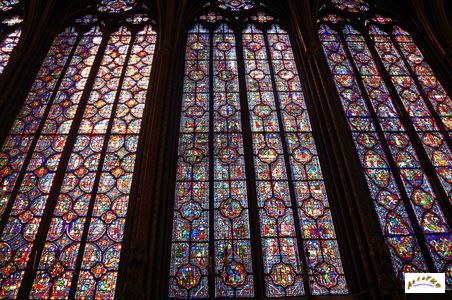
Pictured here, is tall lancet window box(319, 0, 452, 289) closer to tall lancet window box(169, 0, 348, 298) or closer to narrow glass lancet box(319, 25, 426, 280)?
narrow glass lancet box(319, 25, 426, 280)

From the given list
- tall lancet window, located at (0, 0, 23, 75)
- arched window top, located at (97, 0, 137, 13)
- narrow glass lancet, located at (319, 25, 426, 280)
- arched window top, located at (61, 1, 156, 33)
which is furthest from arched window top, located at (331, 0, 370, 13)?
tall lancet window, located at (0, 0, 23, 75)

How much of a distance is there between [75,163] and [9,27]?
543cm

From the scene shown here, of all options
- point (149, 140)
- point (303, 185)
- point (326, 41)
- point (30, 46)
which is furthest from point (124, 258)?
point (326, 41)

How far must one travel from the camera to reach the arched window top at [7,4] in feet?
41.1

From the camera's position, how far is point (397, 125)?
10.2 m

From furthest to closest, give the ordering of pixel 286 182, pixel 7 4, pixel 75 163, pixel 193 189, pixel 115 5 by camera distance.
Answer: pixel 115 5 < pixel 7 4 < pixel 75 163 < pixel 286 182 < pixel 193 189

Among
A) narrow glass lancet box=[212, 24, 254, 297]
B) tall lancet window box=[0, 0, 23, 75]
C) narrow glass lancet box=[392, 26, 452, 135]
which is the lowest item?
narrow glass lancet box=[212, 24, 254, 297]

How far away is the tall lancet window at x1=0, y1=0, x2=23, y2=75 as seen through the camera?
11470mm

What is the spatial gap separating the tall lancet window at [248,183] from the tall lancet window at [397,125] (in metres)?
1.19

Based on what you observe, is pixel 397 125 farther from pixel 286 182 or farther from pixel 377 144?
pixel 286 182

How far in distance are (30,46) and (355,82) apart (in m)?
8.22

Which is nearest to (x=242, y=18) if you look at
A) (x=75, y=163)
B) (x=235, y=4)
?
(x=235, y=4)

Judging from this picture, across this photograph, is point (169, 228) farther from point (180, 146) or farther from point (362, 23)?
point (362, 23)

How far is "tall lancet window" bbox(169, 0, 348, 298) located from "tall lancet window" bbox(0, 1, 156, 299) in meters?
1.25
